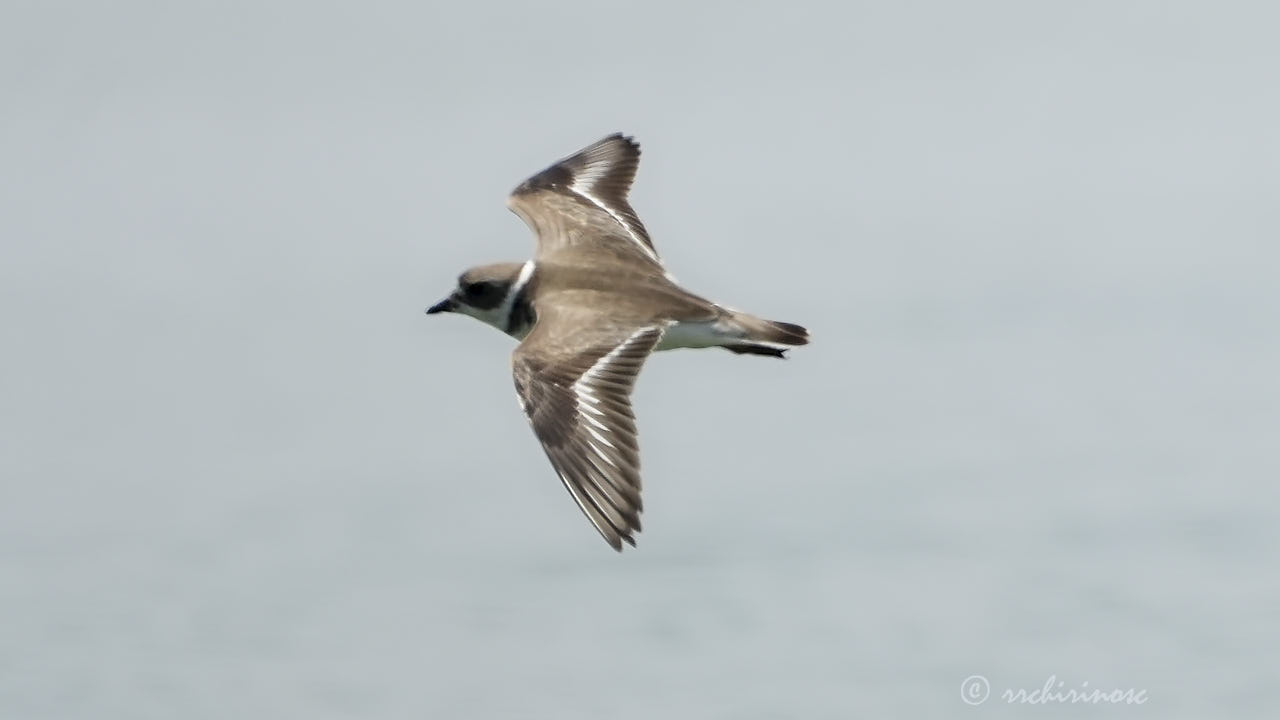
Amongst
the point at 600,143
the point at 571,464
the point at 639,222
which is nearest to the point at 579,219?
the point at 639,222

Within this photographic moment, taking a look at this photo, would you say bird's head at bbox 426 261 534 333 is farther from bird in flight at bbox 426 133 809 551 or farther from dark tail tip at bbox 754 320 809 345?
dark tail tip at bbox 754 320 809 345

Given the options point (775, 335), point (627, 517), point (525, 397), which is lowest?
point (627, 517)

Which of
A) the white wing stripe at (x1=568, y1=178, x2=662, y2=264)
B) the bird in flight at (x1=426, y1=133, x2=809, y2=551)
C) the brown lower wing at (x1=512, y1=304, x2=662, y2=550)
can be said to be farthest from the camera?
the white wing stripe at (x1=568, y1=178, x2=662, y2=264)

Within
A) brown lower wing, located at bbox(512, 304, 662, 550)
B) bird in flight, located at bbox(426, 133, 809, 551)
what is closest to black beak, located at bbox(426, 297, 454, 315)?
bird in flight, located at bbox(426, 133, 809, 551)

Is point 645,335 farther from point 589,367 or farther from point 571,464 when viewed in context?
point 571,464

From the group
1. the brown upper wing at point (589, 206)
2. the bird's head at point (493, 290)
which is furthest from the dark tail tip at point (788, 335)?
the bird's head at point (493, 290)

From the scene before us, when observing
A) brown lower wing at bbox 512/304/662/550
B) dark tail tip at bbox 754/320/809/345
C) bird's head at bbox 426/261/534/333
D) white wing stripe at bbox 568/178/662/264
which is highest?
white wing stripe at bbox 568/178/662/264

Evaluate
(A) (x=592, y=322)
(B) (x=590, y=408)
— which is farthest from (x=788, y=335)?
(B) (x=590, y=408)

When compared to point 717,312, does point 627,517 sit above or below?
below

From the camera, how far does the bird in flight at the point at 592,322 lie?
967cm

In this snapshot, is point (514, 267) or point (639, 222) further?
point (639, 222)

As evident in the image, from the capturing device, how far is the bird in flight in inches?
381

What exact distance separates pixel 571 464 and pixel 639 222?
3308 mm

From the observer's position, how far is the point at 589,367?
10.3 m
